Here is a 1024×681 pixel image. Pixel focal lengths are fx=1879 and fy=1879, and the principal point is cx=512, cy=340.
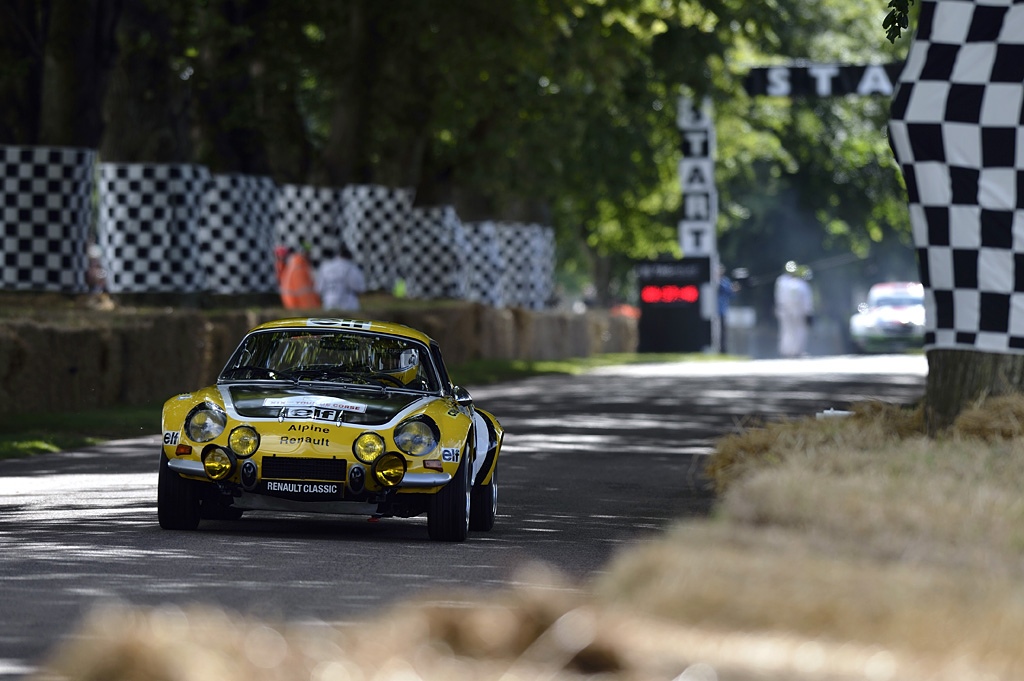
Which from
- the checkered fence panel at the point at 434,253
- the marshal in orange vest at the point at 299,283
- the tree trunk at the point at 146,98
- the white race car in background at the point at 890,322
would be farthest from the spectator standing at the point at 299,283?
the white race car in background at the point at 890,322

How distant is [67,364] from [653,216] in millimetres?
37381

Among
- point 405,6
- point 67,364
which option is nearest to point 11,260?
point 67,364

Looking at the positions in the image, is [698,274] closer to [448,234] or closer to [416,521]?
[448,234]

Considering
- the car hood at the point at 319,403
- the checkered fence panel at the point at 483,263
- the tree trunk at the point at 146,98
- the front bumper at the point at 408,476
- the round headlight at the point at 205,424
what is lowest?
the front bumper at the point at 408,476

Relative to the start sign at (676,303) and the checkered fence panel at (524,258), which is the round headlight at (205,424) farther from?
the checkered fence panel at (524,258)

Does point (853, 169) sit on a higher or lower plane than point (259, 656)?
higher

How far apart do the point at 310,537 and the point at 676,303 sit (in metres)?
32.9

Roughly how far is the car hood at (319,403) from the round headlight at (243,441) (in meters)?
0.10

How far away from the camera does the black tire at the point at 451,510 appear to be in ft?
31.9

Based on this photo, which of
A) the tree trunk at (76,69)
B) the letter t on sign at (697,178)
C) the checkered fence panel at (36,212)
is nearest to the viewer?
the tree trunk at (76,69)

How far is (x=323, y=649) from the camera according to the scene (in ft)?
13.7

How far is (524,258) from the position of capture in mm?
47312

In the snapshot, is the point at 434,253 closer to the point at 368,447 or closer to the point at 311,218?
the point at 311,218

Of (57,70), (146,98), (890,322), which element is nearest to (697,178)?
(890,322)
